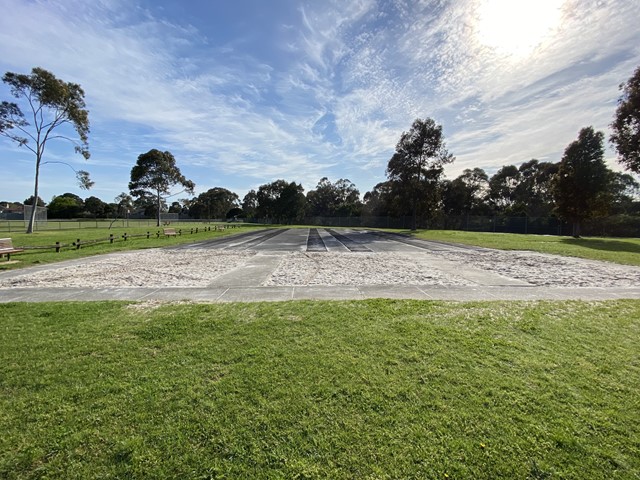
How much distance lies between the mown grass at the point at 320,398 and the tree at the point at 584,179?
30.4m

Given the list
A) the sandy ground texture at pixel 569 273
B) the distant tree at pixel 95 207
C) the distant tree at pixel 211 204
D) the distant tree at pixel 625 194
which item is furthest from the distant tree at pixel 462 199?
the distant tree at pixel 95 207

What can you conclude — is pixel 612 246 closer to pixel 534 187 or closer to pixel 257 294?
pixel 257 294

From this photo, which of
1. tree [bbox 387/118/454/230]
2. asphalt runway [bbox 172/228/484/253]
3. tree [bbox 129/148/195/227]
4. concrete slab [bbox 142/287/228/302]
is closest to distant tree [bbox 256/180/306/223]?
tree [bbox 129/148/195/227]

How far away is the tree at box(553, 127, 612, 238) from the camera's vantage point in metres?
26.2

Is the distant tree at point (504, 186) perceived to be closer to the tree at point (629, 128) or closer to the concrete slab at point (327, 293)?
the tree at point (629, 128)

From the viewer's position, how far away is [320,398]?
2531 millimetres

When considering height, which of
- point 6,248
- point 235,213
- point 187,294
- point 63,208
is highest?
point 235,213

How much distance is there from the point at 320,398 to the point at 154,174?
58233 mm

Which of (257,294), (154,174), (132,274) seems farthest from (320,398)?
(154,174)

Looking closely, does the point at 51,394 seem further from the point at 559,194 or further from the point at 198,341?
the point at 559,194

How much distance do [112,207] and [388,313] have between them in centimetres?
9766

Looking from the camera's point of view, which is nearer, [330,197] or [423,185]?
[423,185]

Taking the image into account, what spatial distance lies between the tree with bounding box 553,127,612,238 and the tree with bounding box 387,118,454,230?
38.1 ft

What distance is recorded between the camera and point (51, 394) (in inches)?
103
